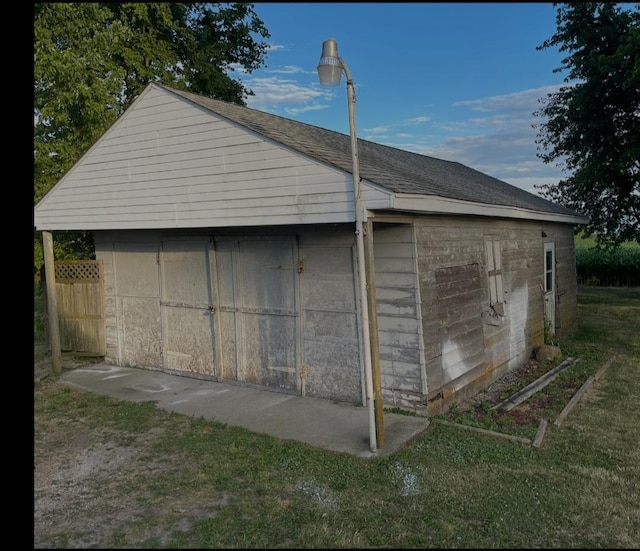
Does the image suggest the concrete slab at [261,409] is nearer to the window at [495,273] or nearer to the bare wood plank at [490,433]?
the bare wood plank at [490,433]

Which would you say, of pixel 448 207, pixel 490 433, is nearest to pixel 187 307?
pixel 448 207

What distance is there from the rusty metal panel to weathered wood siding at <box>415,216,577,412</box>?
328 centimetres

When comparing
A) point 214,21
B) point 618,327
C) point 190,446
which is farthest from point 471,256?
point 214,21

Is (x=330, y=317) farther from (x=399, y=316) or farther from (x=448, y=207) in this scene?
(x=448, y=207)

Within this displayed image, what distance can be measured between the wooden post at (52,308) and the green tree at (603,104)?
39.5 feet

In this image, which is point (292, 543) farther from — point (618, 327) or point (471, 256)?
point (618, 327)

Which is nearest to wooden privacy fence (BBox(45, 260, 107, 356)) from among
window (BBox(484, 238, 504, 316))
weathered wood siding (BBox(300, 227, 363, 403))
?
weathered wood siding (BBox(300, 227, 363, 403))

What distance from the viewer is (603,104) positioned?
13.2 metres

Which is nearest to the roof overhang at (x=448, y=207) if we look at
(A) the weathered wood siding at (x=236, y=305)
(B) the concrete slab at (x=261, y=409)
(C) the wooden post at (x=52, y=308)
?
(A) the weathered wood siding at (x=236, y=305)

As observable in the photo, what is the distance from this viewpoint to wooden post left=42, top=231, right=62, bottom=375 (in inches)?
322

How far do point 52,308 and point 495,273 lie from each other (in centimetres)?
721

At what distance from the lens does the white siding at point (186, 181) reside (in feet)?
17.5

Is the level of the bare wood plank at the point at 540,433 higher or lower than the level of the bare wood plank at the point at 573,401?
higher
